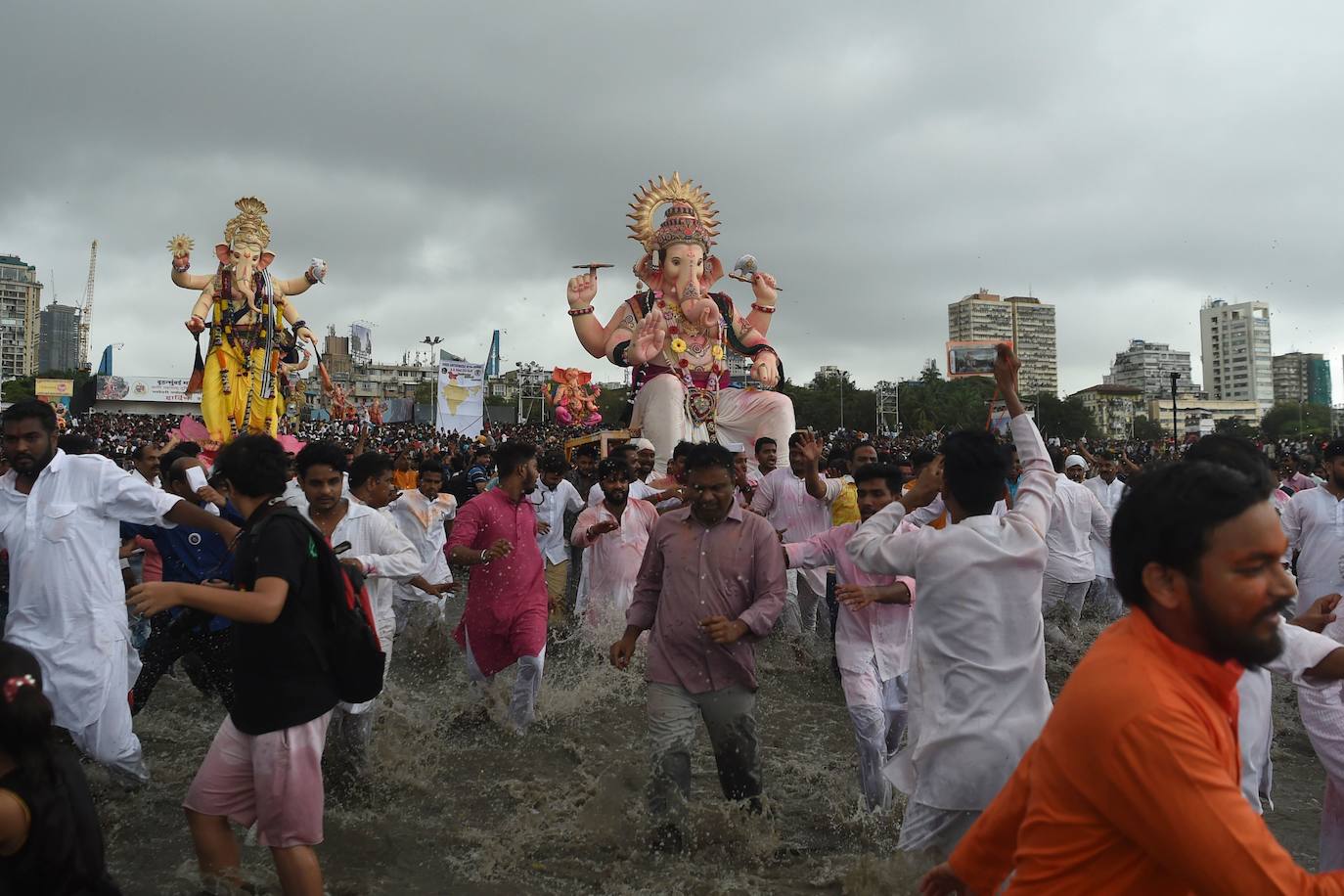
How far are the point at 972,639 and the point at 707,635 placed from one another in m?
1.21

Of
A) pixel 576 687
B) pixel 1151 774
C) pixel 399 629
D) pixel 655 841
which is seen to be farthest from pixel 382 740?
pixel 1151 774

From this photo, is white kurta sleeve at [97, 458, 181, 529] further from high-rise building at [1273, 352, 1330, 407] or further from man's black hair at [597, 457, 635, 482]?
high-rise building at [1273, 352, 1330, 407]

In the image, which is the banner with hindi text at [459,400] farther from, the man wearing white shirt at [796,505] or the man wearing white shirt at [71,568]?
the man wearing white shirt at [71,568]

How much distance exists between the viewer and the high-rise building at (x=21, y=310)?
92750 mm

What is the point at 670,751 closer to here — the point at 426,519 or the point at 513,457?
the point at 513,457

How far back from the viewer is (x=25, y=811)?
1.94 metres

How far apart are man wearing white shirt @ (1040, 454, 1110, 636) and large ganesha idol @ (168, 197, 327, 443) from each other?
31.5 ft

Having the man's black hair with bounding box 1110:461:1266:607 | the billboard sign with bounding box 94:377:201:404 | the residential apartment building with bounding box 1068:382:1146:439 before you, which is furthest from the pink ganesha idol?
the residential apartment building with bounding box 1068:382:1146:439

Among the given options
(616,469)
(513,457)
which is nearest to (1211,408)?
(616,469)

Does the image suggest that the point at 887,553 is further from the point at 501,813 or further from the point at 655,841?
the point at 501,813

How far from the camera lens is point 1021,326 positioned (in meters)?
120

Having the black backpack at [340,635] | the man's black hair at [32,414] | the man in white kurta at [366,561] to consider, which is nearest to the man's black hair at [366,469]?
the man in white kurta at [366,561]

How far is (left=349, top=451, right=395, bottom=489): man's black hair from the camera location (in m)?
5.32

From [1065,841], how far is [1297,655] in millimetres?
1535
